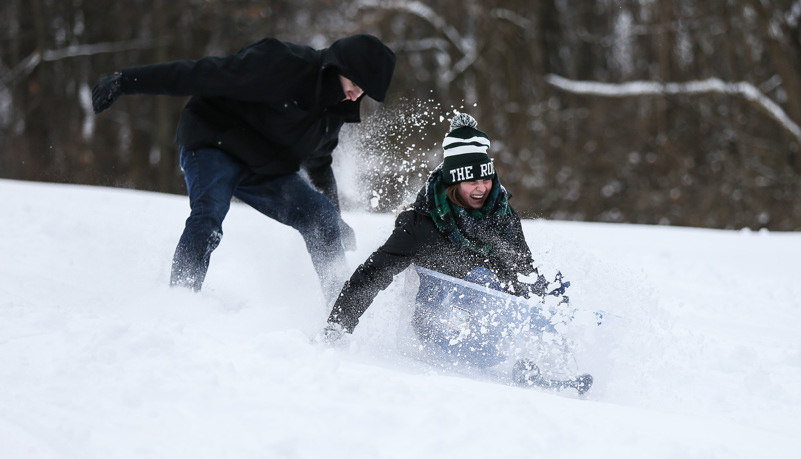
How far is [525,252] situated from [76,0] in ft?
56.3

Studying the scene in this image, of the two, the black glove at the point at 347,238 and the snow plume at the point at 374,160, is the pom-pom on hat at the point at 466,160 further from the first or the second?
the snow plume at the point at 374,160

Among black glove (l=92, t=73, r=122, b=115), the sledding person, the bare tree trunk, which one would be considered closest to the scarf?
the sledding person

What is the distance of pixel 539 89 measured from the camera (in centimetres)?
1415

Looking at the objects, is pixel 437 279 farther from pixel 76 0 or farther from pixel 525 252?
Answer: pixel 76 0

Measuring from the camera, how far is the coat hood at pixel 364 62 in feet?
9.45

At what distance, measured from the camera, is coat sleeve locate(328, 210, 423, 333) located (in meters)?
2.67

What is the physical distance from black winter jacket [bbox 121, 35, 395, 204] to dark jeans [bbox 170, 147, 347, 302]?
0.22ft

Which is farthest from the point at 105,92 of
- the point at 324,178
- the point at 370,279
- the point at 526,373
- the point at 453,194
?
the point at 526,373

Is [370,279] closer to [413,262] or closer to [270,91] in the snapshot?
[413,262]

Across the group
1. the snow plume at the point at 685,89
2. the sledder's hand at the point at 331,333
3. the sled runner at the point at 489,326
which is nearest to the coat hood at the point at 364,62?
the sled runner at the point at 489,326

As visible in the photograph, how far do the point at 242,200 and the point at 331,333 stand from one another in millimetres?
907

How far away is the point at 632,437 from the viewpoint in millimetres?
1829

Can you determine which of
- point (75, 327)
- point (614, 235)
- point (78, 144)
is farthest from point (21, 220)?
point (78, 144)

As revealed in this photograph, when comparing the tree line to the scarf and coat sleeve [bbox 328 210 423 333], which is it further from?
coat sleeve [bbox 328 210 423 333]
